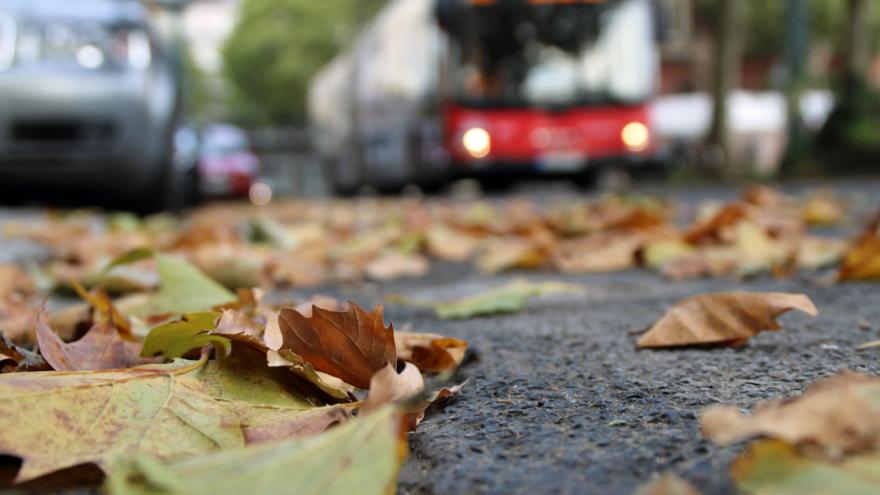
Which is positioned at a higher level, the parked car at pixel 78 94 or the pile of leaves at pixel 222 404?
the parked car at pixel 78 94

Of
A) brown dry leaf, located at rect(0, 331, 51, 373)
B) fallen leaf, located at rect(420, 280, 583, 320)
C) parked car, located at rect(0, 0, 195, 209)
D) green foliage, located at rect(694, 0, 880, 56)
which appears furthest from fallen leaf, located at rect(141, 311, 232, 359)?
green foliage, located at rect(694, 0, 880, 56)

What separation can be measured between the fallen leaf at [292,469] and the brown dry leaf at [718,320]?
0.87 meters

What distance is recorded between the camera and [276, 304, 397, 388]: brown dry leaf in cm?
126

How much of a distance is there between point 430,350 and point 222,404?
46 centimetres

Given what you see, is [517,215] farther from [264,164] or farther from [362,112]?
[264,164]

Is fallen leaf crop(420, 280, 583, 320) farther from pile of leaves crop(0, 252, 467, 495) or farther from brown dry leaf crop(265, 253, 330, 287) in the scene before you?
brown dry leaf crop(265, 253, 330, 287)

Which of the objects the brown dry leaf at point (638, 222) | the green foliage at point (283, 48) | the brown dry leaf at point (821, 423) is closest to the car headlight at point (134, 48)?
the brown dry leaf at point (638, 222)

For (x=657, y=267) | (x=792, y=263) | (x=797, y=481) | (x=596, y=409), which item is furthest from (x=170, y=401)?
(x=657, y=267)

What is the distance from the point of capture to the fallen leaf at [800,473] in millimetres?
771

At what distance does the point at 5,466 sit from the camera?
3.41ft

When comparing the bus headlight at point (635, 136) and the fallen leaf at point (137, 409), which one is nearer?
the fallen leaf at point (137, 409)

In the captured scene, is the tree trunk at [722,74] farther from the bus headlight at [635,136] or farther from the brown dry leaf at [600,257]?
the brown dry leaf at [600,257]

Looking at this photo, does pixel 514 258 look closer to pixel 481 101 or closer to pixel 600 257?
pixel 600 257

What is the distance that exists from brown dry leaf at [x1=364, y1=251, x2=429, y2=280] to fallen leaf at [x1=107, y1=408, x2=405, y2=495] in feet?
9.33
